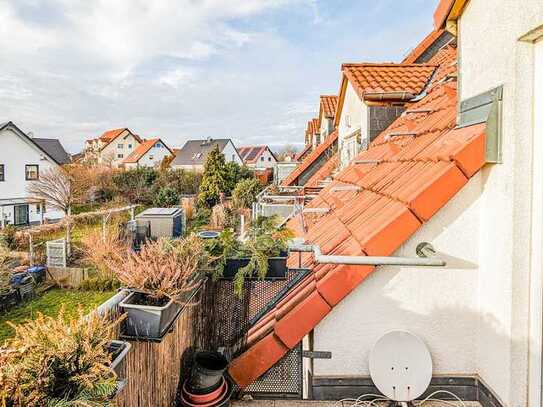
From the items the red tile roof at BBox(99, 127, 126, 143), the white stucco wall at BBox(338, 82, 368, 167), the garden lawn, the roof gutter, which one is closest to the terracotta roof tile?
the red tile roof at BBox(99, 127, 126, 143)

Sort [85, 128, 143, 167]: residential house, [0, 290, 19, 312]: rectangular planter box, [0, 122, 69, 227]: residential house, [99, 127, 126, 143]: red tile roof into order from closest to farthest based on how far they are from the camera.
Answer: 1. [0, 290, 19, 312]: rectangular planter box
2. [0, 122, 69, 227]: residential house
3. [85, 128, 143, 167]: residential house
4. [99, 127, 126, 143]: red tile roof

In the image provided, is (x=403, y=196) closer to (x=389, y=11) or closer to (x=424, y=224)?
(x=424, y=224)

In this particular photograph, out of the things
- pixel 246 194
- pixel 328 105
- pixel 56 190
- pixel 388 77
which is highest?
pixel 328 105

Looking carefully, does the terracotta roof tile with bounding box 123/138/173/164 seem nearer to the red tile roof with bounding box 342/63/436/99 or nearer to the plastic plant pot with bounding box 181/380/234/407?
the red tile roof with bounding box 342/63/436/99

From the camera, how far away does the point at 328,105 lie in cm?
1666

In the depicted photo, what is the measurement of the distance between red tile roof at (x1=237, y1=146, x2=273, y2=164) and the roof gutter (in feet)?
202

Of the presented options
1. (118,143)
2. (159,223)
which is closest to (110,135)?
(118,143)

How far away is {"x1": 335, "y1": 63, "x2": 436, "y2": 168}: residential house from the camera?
22.9 feet

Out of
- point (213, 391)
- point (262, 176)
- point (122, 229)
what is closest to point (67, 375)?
point (213, 391)

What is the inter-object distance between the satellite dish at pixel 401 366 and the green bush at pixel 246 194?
71.1 feet

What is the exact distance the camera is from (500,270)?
262 centimetres

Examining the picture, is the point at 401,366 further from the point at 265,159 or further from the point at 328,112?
the point at 265,159

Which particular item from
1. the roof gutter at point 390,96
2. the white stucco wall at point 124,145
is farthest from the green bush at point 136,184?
the white stucco wall at point 124,145

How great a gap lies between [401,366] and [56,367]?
246cm
